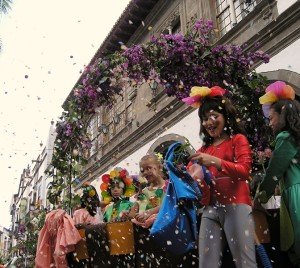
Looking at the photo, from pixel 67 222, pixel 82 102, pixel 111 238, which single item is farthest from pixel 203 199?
pixel 82 102

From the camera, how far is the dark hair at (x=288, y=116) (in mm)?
2162

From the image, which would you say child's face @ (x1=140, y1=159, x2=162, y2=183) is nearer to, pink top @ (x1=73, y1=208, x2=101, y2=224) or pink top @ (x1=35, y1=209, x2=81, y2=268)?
pink top @ (x1=35, y1=209, x2=81, y2=268)

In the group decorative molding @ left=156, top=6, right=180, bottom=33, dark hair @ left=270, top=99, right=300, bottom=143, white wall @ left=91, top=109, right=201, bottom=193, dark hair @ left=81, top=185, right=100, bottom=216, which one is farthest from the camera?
decorative molding @ left=156, top=6, right=180, bottom=33

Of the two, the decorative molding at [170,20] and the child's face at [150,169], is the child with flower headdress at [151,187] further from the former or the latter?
the decorative molding at [170,20]

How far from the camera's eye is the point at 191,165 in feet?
7.88

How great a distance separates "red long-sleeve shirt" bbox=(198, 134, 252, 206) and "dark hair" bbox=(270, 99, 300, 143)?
0.88 ft

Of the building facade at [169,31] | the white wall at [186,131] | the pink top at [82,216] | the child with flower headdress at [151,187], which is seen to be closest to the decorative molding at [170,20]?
the building facade at [169,31]

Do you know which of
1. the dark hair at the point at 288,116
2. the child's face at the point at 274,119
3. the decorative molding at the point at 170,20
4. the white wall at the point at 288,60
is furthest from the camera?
the decorative molding at the point at 170,20

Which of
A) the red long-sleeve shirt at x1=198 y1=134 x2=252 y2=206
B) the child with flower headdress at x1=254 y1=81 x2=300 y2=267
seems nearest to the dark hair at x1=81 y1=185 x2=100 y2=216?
the red long-sleeve shirt at x1=198 y1=134 x2=252 y2=206

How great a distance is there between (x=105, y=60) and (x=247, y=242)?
10.2ft

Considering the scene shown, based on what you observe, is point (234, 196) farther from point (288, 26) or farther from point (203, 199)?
point (288, 26)

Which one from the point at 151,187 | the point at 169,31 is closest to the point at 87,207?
the point at 151,187

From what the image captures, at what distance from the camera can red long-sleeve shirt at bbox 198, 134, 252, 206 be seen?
2.14 meters

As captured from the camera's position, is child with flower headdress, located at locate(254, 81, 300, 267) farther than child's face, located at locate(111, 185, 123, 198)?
No
